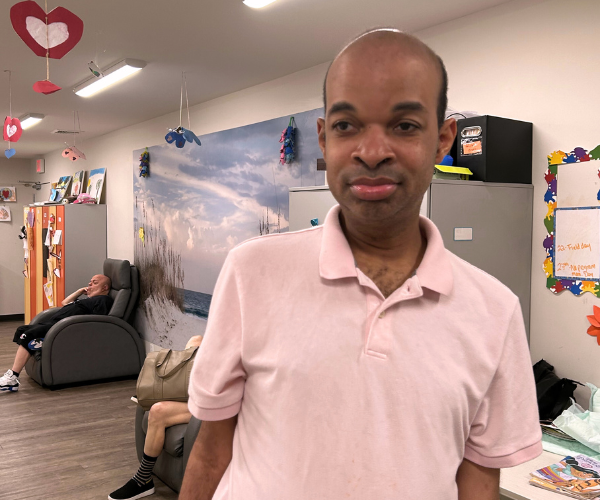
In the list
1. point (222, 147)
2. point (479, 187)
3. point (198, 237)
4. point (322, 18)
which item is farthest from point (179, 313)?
point (479, 187)

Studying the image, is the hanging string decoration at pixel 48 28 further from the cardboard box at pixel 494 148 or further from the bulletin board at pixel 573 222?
the bulletin board at pixel 573 222

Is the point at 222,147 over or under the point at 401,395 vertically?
over

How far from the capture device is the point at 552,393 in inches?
99.6

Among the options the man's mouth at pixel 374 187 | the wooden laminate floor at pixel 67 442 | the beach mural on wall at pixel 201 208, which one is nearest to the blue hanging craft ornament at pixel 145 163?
the beach mural on wall at pixel 201 208

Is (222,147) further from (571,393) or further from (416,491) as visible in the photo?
(416,491)

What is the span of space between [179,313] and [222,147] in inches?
68.9

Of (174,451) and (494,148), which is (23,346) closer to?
(174,451)

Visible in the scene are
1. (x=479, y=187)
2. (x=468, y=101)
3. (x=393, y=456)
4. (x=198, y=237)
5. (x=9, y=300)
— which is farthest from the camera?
(x=9, y=300)

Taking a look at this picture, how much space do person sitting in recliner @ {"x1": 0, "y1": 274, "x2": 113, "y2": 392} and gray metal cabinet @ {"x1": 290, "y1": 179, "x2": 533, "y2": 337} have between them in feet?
12.4

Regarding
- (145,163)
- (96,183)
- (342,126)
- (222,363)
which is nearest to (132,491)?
(222,363)

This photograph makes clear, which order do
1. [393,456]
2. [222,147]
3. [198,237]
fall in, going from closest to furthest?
[393,456] < [222,147] < [198,237]

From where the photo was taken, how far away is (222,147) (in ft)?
16.8

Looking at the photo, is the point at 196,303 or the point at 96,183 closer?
the point at 196,303

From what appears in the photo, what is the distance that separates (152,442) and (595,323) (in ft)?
7.78
